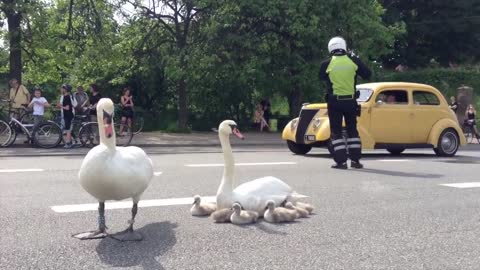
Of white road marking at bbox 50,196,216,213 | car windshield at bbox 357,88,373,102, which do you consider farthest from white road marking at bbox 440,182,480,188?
car windshield at bbox 357,88,373,102

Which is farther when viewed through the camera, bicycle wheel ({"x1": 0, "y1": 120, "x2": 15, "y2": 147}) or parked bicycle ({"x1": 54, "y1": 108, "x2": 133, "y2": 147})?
parked bicycle ({"x1": 54, "y1": 108, "x2": 133, "y2": 147})

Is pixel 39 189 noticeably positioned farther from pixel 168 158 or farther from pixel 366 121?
pixel 366 121

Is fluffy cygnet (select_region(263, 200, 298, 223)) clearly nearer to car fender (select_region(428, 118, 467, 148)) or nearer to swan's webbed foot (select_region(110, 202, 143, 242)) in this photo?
swan's webbed foot (select_region(110, 202, 143, 242))

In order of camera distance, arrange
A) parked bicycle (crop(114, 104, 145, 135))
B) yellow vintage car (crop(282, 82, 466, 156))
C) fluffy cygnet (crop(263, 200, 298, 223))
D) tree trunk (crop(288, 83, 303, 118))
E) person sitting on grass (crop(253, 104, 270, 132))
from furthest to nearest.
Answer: person sitting on grass (crop(253, 104, 270, 132)), tree trunk (crop(288, 83, 303, 118)), parked bicycle (crop(114, 104, 145, 135)), yellow vintage car (crop(282, 82, 466, 156)), fluffy cygnet (crop(263, 200, 298, 223))

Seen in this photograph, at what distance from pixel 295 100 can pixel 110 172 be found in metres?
21.1

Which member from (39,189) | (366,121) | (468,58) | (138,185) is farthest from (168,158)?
(468,58)

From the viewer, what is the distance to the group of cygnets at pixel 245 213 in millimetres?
6215

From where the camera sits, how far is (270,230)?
6.02 metres

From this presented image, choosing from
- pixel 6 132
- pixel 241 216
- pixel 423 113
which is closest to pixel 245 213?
pixel 241 216

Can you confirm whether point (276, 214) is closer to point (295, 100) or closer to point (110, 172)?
point (110, 172)

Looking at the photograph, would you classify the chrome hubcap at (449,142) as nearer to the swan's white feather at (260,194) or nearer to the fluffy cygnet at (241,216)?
the swan's white feather at (260,194)

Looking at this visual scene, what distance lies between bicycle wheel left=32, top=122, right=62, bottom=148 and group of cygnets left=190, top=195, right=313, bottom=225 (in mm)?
10908

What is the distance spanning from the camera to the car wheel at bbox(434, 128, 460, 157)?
1467cm

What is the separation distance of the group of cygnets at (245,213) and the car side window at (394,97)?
27.6 feet
